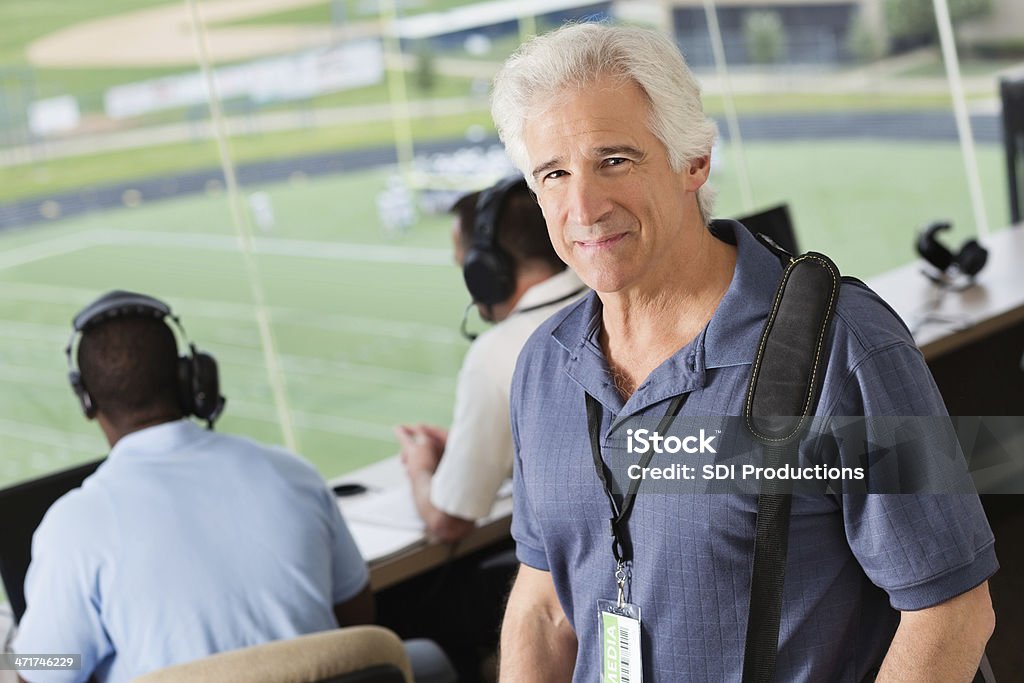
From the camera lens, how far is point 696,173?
113cm

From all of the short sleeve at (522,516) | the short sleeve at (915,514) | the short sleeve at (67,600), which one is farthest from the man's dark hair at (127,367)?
the short sleeve at (915,514)

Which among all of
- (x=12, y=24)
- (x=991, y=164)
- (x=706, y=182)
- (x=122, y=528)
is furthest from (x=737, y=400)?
(x=12, y=24)

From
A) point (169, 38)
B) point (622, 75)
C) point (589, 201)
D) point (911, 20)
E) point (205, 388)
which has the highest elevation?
point (169, 38)

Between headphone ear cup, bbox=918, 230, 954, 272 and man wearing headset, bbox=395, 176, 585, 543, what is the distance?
6.25ft

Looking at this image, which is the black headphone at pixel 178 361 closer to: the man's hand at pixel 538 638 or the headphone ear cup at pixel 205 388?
the headphone ear cup at pixel 205 388

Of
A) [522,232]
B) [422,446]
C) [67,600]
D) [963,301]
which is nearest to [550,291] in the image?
[522,232]

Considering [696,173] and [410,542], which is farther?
[410,542]

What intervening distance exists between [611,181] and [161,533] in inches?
41.7

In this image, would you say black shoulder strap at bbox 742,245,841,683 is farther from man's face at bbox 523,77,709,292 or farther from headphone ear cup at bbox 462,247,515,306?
headphone ear cup at bbox 462,247,515,306

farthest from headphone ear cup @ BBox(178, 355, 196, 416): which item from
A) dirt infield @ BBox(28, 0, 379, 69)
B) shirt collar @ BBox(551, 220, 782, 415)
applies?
dirt infield @ BBox(28, 0, 379, 69)

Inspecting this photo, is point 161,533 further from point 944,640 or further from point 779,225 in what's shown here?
point 779,225

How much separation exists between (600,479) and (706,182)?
1.03 feet

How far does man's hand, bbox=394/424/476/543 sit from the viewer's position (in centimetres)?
244

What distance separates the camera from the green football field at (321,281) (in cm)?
2006
